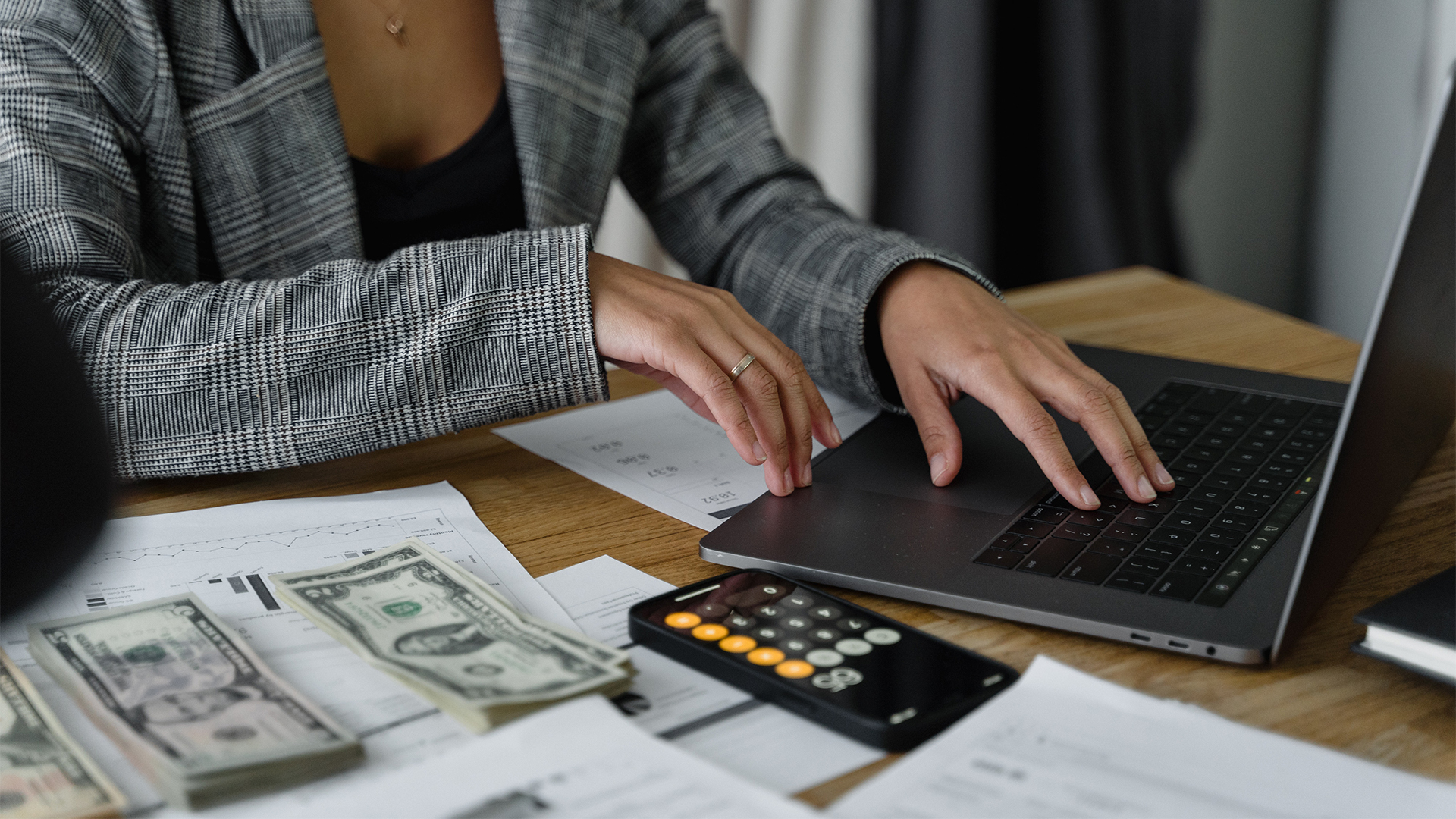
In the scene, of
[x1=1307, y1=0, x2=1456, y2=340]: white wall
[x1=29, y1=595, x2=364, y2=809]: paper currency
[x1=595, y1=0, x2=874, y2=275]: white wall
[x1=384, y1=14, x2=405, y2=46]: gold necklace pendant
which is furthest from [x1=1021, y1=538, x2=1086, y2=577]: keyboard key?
[x1=1307, y1=0, x2=1456, y2=340]: white wall

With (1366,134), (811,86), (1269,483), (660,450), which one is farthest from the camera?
(1366,134)

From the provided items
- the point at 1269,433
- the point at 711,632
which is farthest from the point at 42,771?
the point at 1269,433

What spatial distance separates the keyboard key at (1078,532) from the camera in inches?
23.7

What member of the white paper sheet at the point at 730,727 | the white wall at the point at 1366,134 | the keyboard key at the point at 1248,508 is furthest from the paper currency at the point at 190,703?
the white wall at the point at 1366,134

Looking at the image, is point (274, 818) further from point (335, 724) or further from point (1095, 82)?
point (1095, 82)

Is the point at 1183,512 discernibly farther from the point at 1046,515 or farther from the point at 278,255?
the point at 278,255

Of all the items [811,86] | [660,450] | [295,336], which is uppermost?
[811,86]

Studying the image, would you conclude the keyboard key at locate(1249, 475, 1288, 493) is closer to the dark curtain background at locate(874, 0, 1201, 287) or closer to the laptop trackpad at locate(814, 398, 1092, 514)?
the laptop trackpad at locate(814, 398, 1092, 514)

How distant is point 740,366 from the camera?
27.4 inches

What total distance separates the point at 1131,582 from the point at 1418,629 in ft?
0.39

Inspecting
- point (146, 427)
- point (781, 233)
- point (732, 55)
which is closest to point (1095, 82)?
point (732, 55)

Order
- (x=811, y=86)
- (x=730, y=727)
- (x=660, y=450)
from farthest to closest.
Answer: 1. (x=811, y=86)
2. (x=660, y=450)
3. (x=730, y=727)

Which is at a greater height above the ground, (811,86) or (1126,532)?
(811,86)

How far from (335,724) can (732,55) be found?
2.72ft
